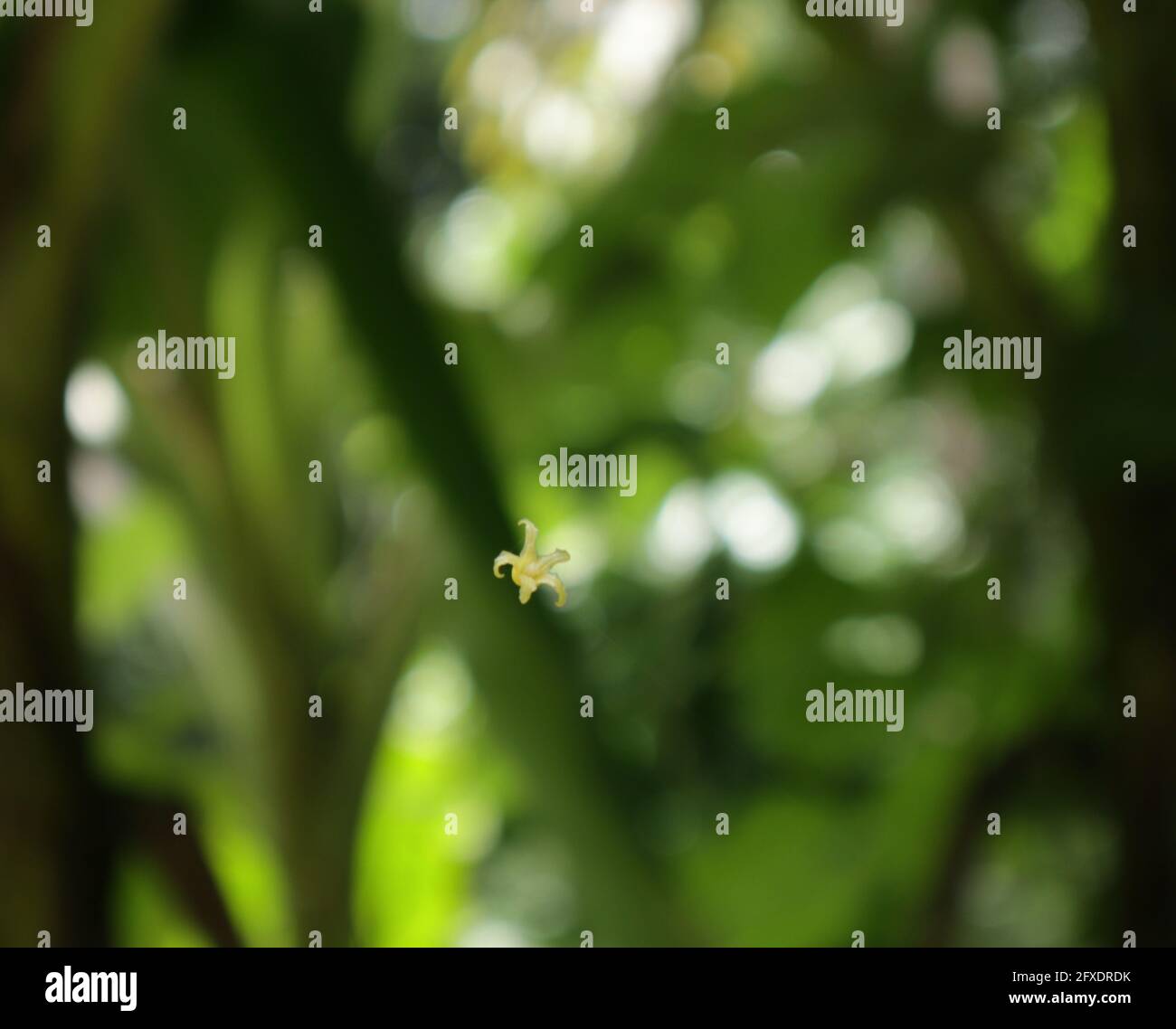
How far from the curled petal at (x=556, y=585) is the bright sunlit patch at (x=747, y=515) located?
0.41ft

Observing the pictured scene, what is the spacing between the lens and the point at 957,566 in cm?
45

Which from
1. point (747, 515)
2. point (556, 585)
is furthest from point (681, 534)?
point (556, 585)

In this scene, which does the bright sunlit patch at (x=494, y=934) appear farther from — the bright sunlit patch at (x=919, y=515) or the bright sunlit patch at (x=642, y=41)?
the bright sunlit patch at (x=642, y=41)

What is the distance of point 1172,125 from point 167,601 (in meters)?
0.35

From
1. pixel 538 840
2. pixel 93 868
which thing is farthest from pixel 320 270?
pixel 538 840

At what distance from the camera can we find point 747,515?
18.0 inches

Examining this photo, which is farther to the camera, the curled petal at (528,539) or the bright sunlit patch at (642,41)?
the bright sunlit patch at (642,41)

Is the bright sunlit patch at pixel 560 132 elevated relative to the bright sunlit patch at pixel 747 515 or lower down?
elevated

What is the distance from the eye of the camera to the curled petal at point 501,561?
0.28m

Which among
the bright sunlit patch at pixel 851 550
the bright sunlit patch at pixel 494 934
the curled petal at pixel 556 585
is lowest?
the bright sunlit patch at pixel 494 934

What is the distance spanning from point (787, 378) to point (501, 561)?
0.24 metres

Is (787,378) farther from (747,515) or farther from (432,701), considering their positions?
(432,701)

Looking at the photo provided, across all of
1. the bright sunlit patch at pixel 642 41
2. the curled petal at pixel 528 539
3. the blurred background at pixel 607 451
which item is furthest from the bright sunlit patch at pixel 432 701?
the bright sunlit patch at pixel 642 41
